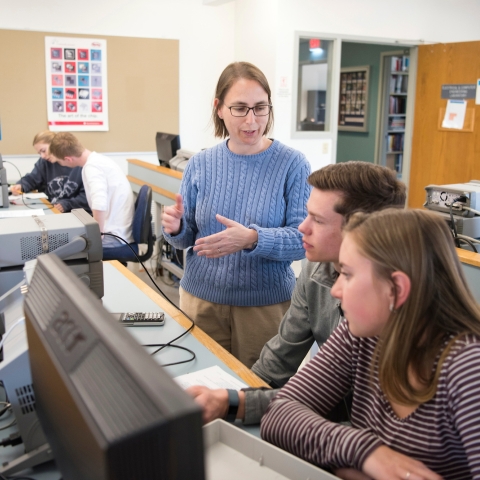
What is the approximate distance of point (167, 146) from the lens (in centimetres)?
476

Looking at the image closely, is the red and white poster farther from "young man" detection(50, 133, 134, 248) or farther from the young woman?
the young woman

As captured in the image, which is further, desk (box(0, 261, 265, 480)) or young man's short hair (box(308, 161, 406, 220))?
young man's short hair (box(308, 161, 406, 220))

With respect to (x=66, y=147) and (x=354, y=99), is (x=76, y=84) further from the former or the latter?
(x=354, y=99)

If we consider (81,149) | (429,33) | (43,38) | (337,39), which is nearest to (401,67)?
(429,33)

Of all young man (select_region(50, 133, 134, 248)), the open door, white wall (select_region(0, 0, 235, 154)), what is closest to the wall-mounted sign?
the open door

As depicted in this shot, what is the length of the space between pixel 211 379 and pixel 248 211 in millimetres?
665

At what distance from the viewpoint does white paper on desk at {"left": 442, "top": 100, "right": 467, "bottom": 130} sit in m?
5.93

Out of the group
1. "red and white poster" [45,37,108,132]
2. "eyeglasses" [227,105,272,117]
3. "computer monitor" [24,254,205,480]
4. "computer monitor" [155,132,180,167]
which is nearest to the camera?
"computer monitor" [24,254,205,480]

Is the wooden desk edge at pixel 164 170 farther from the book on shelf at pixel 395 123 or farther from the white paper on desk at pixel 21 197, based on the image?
the book on shelf at pixel 395 123

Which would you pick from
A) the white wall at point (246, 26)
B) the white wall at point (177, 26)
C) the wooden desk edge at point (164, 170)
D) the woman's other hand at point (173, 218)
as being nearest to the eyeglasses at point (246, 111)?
the woman's other hand at point (173, 218)

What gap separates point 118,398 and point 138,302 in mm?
1497

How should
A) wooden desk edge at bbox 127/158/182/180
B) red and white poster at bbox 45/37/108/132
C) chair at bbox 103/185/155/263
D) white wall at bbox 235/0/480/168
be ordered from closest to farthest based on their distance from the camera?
chair at bbox 103/185/155/263
wooden desk edge at bbox 127/158/182/180
white wall at bbox 235/0/480/168
red and white poster at bbox 45/37/108/132

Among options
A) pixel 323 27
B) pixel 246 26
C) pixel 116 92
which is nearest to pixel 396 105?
pixel 323 27

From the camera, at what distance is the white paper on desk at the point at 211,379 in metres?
1.31
